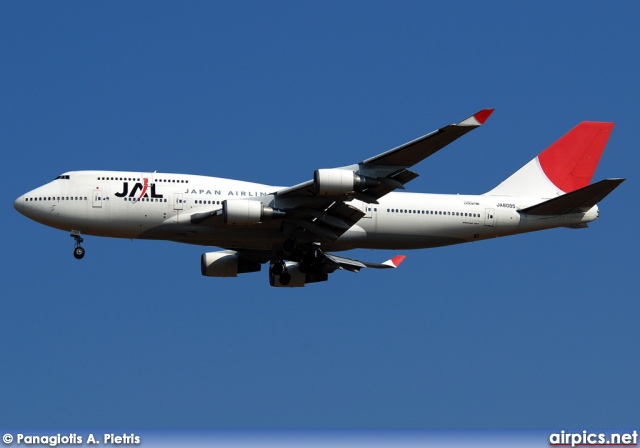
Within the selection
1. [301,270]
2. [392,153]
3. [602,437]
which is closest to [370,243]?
[301,270]

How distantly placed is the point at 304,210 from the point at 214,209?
12.7 feet

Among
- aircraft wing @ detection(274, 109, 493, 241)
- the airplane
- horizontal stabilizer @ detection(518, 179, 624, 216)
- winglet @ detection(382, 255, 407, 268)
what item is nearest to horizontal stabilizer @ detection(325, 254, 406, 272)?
winglet @ detection(382, 255, 407, 268)

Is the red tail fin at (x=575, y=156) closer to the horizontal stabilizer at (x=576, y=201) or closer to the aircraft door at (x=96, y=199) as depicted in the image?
the horizontal stabilizer at (x=576, y=201)

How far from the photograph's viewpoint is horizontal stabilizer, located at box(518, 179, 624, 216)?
4962cm

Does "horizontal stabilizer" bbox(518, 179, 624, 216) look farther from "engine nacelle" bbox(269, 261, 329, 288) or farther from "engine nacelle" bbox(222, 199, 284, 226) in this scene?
"engine nacelle" bbox(222, 199, 284, 226)

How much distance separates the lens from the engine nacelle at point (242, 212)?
47.7 meters

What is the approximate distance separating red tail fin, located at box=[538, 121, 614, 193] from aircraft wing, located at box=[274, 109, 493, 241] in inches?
425

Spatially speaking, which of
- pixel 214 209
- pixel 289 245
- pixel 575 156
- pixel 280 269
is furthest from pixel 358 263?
pixel 575 156

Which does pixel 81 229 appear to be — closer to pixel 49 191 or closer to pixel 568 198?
pixel 49 191

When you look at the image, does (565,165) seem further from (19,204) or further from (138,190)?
(19,204)

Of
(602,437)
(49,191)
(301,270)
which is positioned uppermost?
(49,191)

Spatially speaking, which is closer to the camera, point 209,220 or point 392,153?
point 392,153

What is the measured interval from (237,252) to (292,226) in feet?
19.8

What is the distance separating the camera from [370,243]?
51.6 metres
